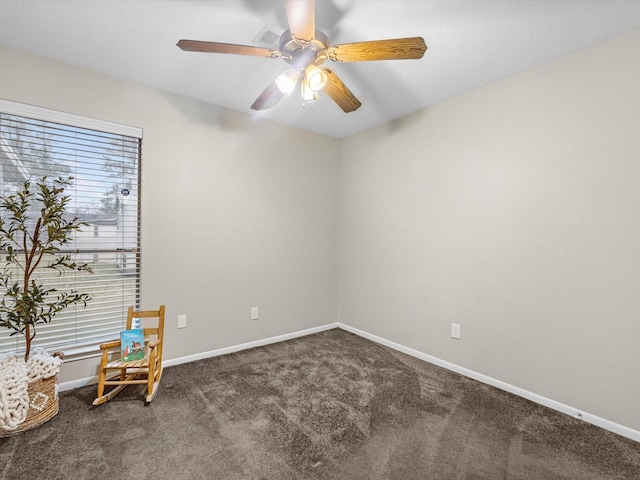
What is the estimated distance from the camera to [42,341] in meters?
2.27

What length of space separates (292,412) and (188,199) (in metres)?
2.00

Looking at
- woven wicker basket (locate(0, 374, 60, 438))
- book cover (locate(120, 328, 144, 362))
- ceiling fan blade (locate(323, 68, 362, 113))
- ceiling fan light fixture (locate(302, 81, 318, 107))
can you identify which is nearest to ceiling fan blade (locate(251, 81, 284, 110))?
ceiling fan light fixture (locate(302, 81, 318, 107))

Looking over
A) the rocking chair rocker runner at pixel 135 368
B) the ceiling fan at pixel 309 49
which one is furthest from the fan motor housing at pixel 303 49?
the rocking chair rocker runner at pixel 135 368

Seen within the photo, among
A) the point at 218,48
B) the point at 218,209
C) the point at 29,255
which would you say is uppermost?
the point at 218,48

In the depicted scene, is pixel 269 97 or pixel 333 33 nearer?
pixel 333 33

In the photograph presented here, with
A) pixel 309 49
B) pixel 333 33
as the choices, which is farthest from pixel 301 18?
pixel 333 33

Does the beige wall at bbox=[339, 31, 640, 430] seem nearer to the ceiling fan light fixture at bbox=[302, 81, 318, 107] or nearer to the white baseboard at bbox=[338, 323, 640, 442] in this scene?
the white baseboard at bbox=[338, 323, 640, 442]

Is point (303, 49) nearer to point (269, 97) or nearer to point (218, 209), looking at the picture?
point (269, 97)

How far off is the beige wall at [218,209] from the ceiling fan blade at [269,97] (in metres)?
1.01

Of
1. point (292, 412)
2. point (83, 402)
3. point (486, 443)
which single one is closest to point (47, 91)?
point (83, 402)

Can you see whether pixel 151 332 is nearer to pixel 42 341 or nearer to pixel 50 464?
pixel 42 341

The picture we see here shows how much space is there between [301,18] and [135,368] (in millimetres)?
2415

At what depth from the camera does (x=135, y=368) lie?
2.20m

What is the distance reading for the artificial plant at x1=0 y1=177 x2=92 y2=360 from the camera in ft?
6.19
